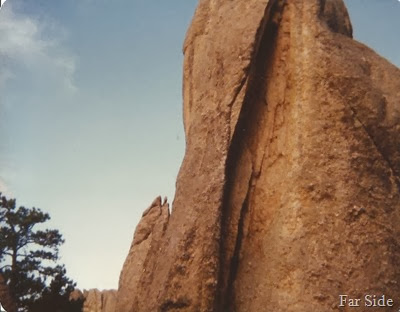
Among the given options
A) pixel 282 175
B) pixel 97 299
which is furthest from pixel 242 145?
pixel 97 299

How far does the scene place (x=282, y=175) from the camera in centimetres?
1009

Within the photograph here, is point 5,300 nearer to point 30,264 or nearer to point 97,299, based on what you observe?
point 30,264

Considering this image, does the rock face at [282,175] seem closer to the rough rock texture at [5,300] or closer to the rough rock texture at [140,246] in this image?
the rough rock texture at [140,246]

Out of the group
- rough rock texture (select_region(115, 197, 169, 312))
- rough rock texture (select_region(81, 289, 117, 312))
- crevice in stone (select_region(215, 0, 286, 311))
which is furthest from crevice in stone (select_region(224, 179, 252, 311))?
rough rock texture (select_region(81, 289, 117, 312))

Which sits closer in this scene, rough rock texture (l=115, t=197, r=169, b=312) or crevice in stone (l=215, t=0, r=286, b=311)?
crevice in stone (l=215, t=0, r=286, b=311)

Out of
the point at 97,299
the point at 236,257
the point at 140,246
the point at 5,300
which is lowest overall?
the point at 97,299

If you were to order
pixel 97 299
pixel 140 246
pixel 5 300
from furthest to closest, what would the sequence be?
pixel 97 299
pixel 5 300
pixel 140 246

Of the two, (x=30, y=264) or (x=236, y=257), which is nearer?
(x=236, y=257)

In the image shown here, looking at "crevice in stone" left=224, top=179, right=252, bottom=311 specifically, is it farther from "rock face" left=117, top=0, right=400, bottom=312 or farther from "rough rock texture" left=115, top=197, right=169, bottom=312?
"rough rock texture" left=115, top=197, right=169, bottom=312

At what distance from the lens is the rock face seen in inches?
351

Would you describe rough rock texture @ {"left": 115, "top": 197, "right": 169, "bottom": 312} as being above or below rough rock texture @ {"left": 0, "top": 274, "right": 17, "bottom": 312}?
above

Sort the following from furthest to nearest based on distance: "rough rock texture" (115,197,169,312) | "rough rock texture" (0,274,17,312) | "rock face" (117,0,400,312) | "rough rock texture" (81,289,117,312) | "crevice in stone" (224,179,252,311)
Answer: "rough rock texture" (81,289,117,312) < "rough rock texture" (0,274,17,312) < "rough rock texture" (115,197,169,312) < "crevice in stone" (224,179,252,311) < "rock face" (117,0,400,312)

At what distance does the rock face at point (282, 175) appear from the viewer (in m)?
8.91

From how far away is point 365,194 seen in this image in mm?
9352
